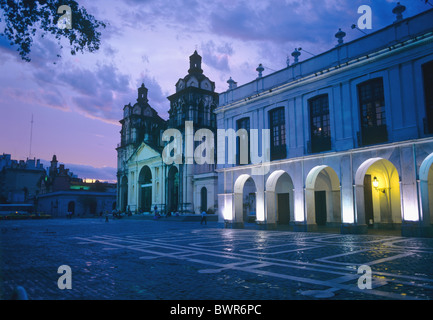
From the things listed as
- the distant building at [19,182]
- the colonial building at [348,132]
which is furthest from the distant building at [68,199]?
the colonial building at [348,132]

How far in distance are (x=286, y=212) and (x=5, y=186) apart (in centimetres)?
9104

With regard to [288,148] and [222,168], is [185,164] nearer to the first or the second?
[222,168]

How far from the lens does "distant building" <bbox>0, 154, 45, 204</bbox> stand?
91812 mm

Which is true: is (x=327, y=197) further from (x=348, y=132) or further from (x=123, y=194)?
(x=123, y=194)

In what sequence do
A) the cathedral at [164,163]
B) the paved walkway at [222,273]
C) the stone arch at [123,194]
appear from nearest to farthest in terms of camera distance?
1. the paved walkway at [222,273]
2. the cathedral at [164,163]
3. the stone arch at [123,194]

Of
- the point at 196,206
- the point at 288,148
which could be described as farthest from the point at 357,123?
the point at 196,206

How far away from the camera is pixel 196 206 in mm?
46281

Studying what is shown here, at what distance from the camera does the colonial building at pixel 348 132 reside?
1703 cm

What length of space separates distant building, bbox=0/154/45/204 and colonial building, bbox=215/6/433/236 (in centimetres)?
8392

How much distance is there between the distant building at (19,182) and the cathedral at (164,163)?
42.5 metres

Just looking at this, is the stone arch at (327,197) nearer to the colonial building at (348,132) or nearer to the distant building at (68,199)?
the colonial building at (348,132)

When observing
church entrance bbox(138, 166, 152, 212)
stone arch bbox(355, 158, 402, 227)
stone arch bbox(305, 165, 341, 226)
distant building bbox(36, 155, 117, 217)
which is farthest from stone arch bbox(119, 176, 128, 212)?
stone arch bbox(355, 158, 402, 227)

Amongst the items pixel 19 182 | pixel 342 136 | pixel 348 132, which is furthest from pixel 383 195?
pixel 19 182

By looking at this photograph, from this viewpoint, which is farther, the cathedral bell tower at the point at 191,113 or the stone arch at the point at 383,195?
the cathedral bell tower at the point at 191,113
